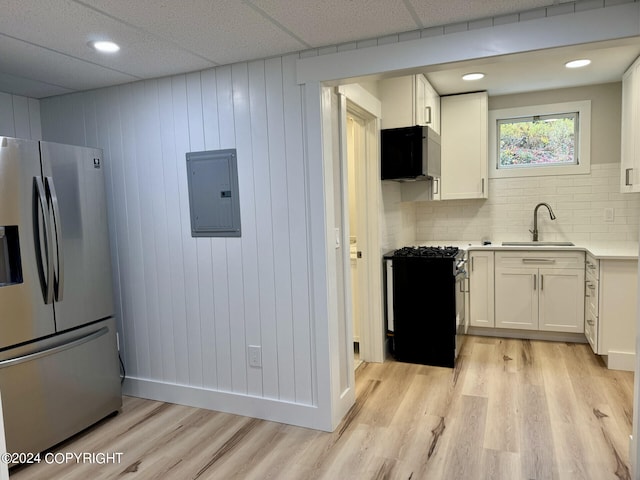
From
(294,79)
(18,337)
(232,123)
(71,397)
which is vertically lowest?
(71,397)

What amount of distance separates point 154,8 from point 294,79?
83 cm

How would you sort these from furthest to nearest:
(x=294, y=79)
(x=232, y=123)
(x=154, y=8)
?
(x=232, y=123) < (x=294, y=79) < (x=154, y=8)

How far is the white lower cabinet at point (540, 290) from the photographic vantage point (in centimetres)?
387

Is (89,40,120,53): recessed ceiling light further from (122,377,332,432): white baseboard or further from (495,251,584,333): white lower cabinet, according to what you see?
(495,251,584,333): white lower cabinet

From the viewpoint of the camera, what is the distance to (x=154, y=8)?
185cm

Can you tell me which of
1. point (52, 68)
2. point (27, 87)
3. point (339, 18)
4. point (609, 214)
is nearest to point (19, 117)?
point (27, 87)

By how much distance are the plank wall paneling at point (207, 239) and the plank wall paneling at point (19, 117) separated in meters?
0.07

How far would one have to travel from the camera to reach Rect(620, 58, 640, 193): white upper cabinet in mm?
3181

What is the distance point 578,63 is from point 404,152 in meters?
1.46

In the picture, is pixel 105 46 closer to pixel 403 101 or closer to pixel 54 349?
pixel 54 349

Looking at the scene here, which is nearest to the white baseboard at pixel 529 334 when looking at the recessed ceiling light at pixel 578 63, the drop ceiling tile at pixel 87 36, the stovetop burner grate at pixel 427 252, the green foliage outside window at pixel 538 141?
Answer: the stovetop burner grate at pixel 427 252

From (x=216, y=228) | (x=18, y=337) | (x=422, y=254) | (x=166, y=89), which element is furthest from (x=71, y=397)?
(x=422, y=254)

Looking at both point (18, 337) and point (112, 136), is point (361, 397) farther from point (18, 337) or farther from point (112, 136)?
point (112, 136)

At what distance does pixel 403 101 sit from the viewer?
11.5ft
